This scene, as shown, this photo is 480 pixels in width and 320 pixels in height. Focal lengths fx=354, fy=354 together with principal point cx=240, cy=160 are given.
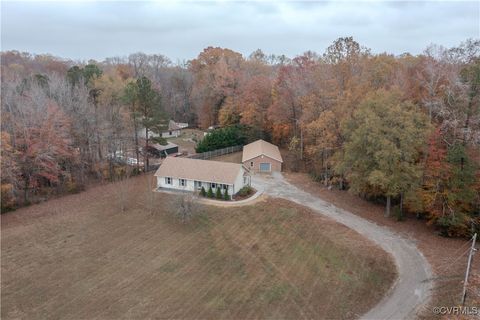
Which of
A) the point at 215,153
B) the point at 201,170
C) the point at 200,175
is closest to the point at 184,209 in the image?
the point at 200,175

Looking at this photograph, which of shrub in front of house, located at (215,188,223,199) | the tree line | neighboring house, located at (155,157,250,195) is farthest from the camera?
neighboring house, located at (155,157,250,195)

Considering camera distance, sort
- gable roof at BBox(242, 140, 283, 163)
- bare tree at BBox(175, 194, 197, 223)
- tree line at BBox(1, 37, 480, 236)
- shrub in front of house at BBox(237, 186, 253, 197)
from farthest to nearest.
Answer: gable roof at BBox(242, 140, 283, 163), shrub in front of house at BBox(237, 186, 253, 197), bare tree at BBox(175, 194, 197, 223), tree line at BBox(1, 37, 480, 236)

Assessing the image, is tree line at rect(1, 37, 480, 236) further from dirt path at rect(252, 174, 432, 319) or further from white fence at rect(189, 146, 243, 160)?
white fence at rect(189, 146, 243, 160)

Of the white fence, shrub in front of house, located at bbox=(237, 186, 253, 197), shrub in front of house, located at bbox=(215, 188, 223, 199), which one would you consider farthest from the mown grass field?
the white fence

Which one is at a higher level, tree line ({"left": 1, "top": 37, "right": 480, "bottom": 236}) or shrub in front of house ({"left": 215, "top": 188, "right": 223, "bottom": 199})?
tree line ({"left": 1, "top": 37, "right": 480, "bottom": 236})

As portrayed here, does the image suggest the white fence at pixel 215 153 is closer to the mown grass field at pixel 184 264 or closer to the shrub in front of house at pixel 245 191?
the shrub in front of house at pixel 245 191

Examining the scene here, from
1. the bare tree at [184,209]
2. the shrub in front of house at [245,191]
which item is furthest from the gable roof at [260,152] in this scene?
the bare tree at [184,209]

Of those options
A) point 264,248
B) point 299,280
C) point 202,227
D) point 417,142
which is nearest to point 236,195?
point 202,227
